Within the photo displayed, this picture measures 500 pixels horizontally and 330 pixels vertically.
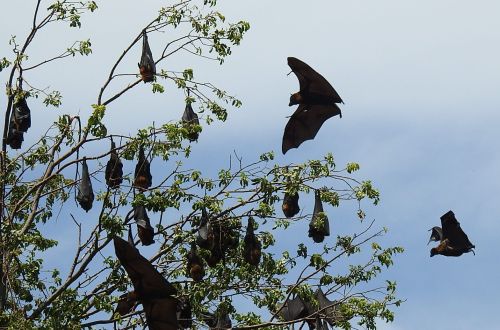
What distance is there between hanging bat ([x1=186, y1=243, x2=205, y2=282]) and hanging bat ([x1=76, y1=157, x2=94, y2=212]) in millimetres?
2045

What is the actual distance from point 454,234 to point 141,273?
7070 millimetres

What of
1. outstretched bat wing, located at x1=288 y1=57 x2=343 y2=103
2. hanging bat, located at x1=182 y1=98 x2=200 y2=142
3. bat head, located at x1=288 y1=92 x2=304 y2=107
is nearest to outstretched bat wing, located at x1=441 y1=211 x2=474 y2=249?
outstretched bat wing, located at x1=288 y1=57 x2=343 y2=103

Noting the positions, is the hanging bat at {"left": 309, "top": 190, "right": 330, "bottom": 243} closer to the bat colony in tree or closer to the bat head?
the bat colony in tree

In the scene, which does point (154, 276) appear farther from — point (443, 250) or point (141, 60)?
point (443, 250)

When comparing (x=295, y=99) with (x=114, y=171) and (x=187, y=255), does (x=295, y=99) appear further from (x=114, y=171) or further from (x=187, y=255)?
(x=187, y=255)

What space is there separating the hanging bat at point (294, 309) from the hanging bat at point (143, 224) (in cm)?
240

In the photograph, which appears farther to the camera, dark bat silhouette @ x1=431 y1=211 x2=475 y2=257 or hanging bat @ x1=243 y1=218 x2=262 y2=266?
dark bat silhouette @ x1=431 y1=211 x2=475 y2=257

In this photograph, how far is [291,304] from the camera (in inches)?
760

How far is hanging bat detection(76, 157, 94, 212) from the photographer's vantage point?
19469mm

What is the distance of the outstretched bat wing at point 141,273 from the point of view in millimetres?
17594


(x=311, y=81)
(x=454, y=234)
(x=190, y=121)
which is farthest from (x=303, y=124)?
(x=190, y=121)

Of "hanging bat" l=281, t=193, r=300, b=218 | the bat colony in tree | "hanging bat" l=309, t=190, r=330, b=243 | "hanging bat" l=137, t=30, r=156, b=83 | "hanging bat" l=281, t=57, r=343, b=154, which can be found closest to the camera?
the bat colony in tree

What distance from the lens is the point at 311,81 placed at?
70.5 feet

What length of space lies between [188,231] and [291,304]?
80.5 inches
